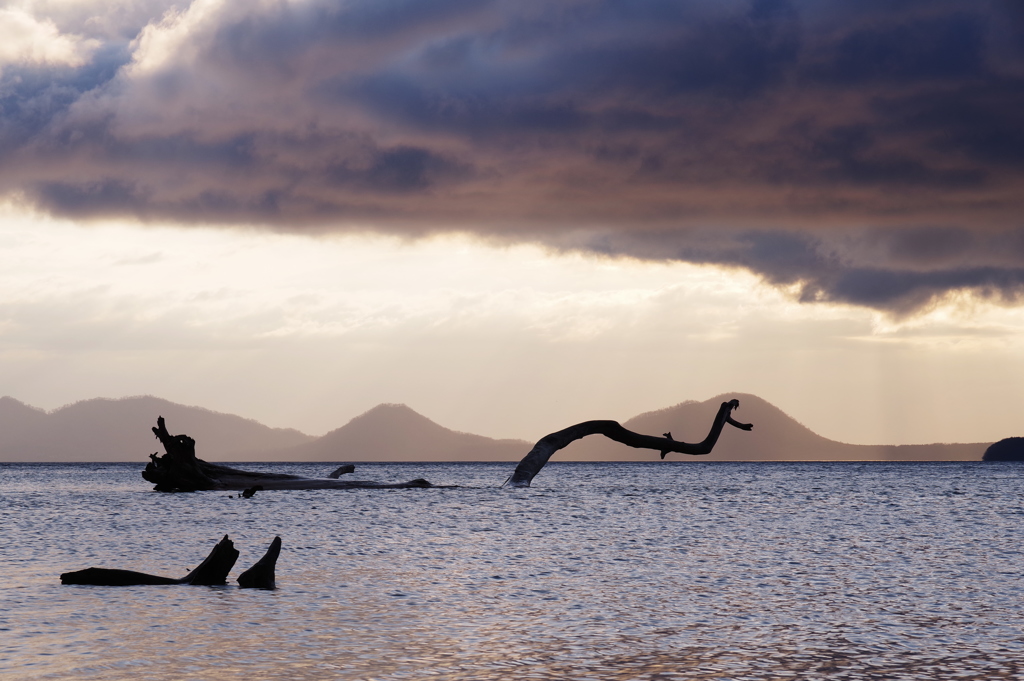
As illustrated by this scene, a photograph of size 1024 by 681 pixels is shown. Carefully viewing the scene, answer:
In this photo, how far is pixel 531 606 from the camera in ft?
67.2

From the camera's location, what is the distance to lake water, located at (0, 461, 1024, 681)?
14.8m

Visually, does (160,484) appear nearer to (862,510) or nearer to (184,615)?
(862,510)

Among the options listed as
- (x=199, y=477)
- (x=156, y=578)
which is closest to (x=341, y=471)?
(x=199, y=477)

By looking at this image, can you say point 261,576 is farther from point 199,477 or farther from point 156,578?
point 199,477

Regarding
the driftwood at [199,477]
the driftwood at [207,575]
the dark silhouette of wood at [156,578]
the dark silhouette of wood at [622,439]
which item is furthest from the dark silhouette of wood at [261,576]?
the driftwood at [199,477]

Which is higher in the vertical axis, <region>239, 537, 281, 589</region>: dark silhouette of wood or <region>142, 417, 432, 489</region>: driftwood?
<region>142, 417, 432, 489</region>: driftwood

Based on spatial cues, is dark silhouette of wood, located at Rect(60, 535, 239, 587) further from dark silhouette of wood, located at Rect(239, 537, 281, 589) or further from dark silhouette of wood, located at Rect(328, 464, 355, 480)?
dark silhouette of wood, located at Rect(328, 464, 355, 480)

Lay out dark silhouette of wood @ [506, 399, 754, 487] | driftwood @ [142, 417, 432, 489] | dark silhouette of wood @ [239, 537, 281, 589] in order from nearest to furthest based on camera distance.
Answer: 1. dark silhouette of wood @ [239, 537, 281, 589]
2. dark silhouette of wood @ [506, 399, 754, 487]
3. driftwood @ [142, 417, 432, 489]

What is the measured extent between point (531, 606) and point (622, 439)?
1491 inches

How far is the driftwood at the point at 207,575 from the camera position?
23.3 meters

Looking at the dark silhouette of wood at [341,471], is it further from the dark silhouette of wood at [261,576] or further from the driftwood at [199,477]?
the dark silhouette of wood at [261,576]

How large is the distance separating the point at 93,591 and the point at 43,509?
44509 millimetres

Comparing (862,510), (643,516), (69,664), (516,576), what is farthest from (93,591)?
(862,510)

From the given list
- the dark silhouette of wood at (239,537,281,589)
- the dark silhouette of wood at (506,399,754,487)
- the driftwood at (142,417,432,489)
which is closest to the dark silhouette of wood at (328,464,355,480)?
the driftwood at (142,417,432,489)
